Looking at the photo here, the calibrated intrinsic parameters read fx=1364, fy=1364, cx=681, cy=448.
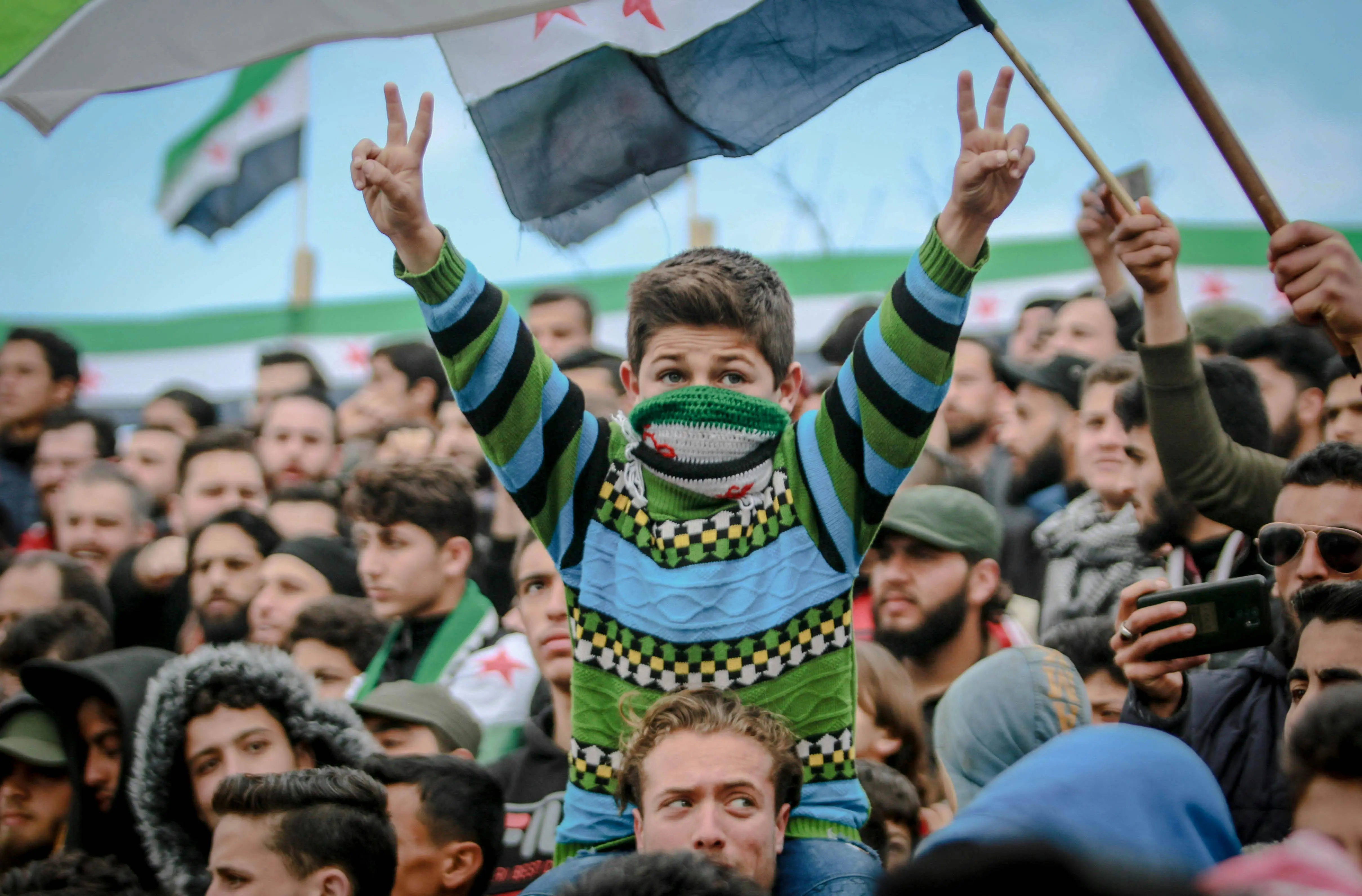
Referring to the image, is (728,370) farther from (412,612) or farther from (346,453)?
(346,453)

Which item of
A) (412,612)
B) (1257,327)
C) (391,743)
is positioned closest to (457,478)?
(412,612)

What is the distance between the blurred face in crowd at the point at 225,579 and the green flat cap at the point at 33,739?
1.00m

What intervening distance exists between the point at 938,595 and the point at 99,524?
3.95m

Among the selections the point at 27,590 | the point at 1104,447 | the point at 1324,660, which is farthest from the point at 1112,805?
the point at 27,590

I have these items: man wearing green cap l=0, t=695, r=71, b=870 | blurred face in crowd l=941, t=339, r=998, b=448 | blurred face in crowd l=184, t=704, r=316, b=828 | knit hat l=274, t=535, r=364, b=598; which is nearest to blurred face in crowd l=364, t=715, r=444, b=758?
blurred face in crowd l=184, t=704, r=316, b=828

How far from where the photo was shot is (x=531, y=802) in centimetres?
390

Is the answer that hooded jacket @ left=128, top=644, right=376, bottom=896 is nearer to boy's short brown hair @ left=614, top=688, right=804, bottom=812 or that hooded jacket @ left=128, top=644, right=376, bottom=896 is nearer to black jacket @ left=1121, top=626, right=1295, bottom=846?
boy's short brown hair @ left=614, top=688, right=804, bottom=812

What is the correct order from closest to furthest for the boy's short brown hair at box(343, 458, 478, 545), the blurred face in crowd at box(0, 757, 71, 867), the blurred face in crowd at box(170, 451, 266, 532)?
the blurred face in crowd at box(0, 757, 71, 867) → the boy's short brown hair at box(343, 458, 478, 545) → the blurred face in crowd at box(170, 451, 266, 532)

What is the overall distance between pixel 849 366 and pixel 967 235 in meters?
0.33

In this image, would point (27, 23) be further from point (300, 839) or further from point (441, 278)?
point (300, 839)

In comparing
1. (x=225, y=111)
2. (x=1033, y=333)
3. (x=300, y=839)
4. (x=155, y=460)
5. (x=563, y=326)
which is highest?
(x=225, y=111)

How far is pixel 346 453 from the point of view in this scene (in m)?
6.62

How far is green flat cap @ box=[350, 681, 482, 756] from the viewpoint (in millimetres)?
4020

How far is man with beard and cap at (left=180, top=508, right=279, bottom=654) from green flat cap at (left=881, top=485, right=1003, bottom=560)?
2522 mm
